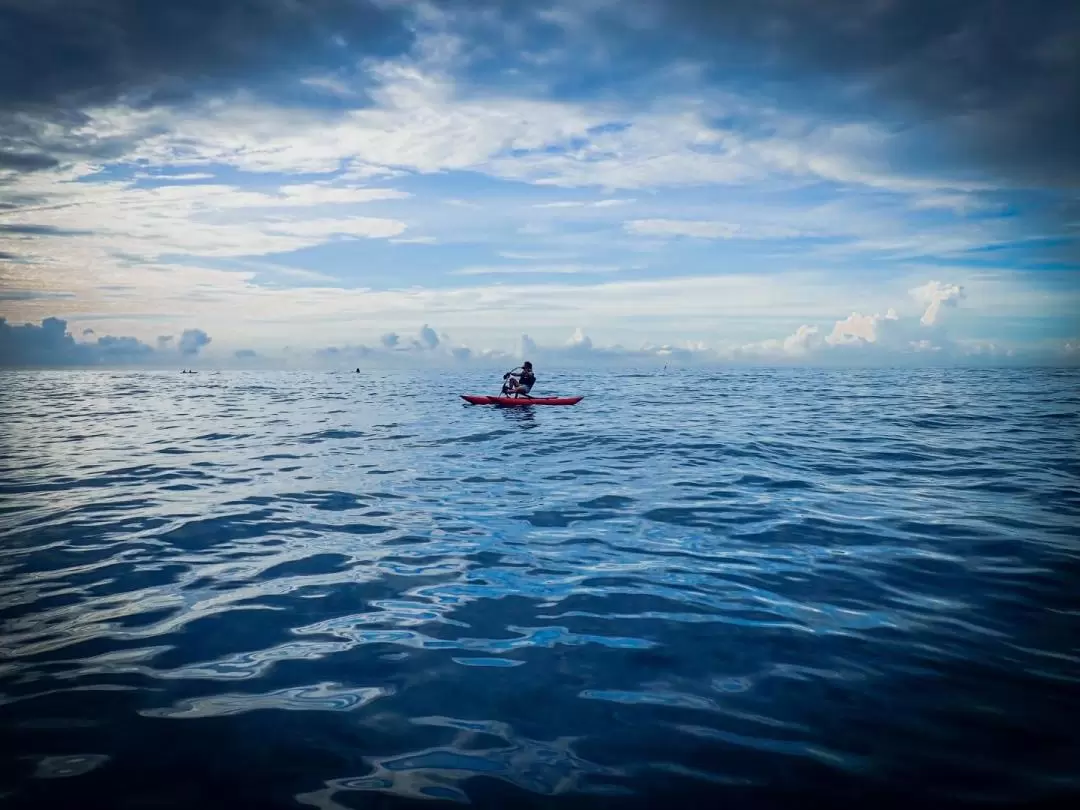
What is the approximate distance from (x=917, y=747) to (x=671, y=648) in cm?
208

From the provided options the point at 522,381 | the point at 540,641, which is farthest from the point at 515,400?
the point at 540,641

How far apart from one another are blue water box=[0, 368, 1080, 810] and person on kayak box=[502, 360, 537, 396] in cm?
1470

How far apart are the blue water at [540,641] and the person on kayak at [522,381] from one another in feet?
48.2

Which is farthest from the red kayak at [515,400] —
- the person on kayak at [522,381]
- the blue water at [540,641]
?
the blue water at [540,641]

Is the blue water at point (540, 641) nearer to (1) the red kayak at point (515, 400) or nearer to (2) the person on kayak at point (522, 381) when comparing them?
(2) the person on kayak at point (522, 381)

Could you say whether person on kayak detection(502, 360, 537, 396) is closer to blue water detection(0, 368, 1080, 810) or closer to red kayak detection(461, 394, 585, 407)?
red kayak detection(461, 394, 585, 407)

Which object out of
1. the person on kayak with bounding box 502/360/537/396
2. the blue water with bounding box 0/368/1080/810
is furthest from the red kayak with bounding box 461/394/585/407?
the blue water with bounding box 0/368/1080/810

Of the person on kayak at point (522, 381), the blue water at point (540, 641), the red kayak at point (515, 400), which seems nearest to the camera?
the blue water at point (540, 641)

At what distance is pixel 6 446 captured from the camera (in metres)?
19.5

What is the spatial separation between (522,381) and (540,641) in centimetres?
2311

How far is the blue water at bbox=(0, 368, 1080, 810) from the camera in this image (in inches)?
153

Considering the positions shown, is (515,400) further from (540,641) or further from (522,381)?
(540,641)

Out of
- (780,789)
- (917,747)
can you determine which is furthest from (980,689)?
(780,789)

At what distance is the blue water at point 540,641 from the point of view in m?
3.90
